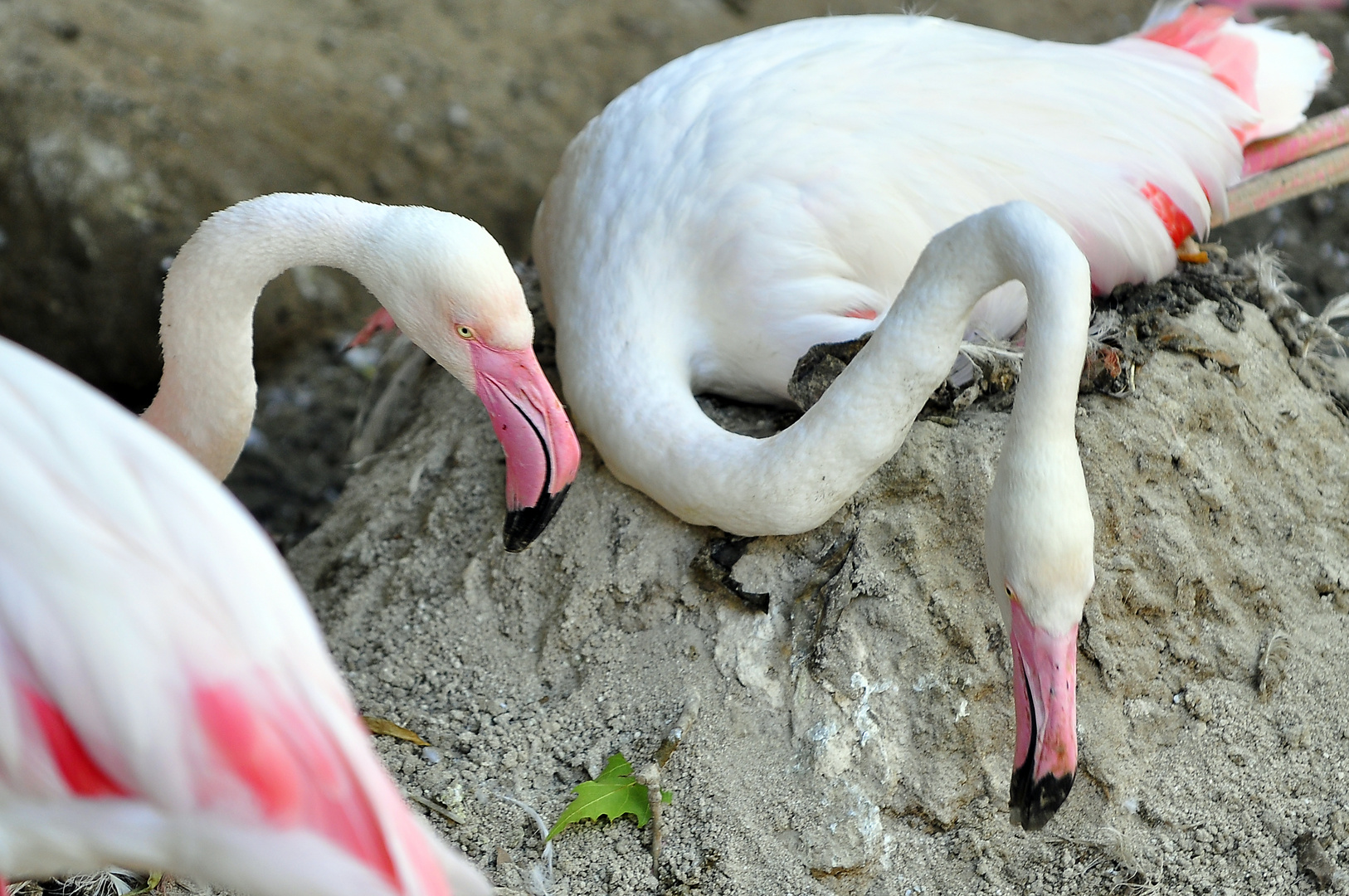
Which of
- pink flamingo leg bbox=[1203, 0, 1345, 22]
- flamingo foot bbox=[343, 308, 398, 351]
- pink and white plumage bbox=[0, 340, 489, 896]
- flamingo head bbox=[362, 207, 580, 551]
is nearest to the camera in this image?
pink and white plumage bbox=[0, 340, 489, 896]

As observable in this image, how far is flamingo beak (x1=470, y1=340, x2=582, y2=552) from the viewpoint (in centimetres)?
206

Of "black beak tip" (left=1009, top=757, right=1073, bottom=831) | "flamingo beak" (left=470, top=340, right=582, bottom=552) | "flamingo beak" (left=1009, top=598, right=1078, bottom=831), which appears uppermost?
"flamingo beak" (left=470, top=340, right=582, bottom=552)

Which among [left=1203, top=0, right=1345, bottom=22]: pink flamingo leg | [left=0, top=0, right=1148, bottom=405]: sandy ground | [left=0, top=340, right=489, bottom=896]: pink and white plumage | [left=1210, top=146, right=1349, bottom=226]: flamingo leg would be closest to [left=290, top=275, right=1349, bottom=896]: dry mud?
[left=1210, top=146, right=1349, bottom=226]: flamingo leg

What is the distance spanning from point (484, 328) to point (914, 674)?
0.92 metres

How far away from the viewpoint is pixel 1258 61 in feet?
9.39

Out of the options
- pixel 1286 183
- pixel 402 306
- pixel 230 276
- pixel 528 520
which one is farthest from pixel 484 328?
pixel 1286 183

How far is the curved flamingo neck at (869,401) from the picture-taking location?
179 centimetres

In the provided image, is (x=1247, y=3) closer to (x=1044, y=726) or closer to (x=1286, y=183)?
(x=1286, y=183)

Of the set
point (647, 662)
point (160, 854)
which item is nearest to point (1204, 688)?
point (647, 662)

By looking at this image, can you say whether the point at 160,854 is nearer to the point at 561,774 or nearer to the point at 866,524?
the point at 561,774

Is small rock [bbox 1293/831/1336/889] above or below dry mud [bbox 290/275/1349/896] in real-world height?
below

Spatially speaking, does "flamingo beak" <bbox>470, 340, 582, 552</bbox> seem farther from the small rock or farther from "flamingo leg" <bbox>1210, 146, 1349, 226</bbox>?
"flamingo leg" <bbox>1210, 146, 1349, 226</bbox>

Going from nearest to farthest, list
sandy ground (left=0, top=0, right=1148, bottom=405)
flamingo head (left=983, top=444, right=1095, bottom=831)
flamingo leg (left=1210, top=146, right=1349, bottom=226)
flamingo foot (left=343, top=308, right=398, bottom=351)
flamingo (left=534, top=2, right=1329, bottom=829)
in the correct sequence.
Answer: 1. flamingo head (left=983, top=444, right=1095, bottom=831)
2. flamingo (left=534, top=2, right=1329, bottom=829)
3. flamingo leg (left=1210, top=146, right=1349, bottom=226)
4. flamingo foot (left=343, top=308, right=398, bottom=351)
5. sandy ground (left=0, top=0, right=1148, bottom=405)

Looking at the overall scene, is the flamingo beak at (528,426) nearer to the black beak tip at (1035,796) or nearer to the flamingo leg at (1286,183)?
the black beak tip at (1035,796)
